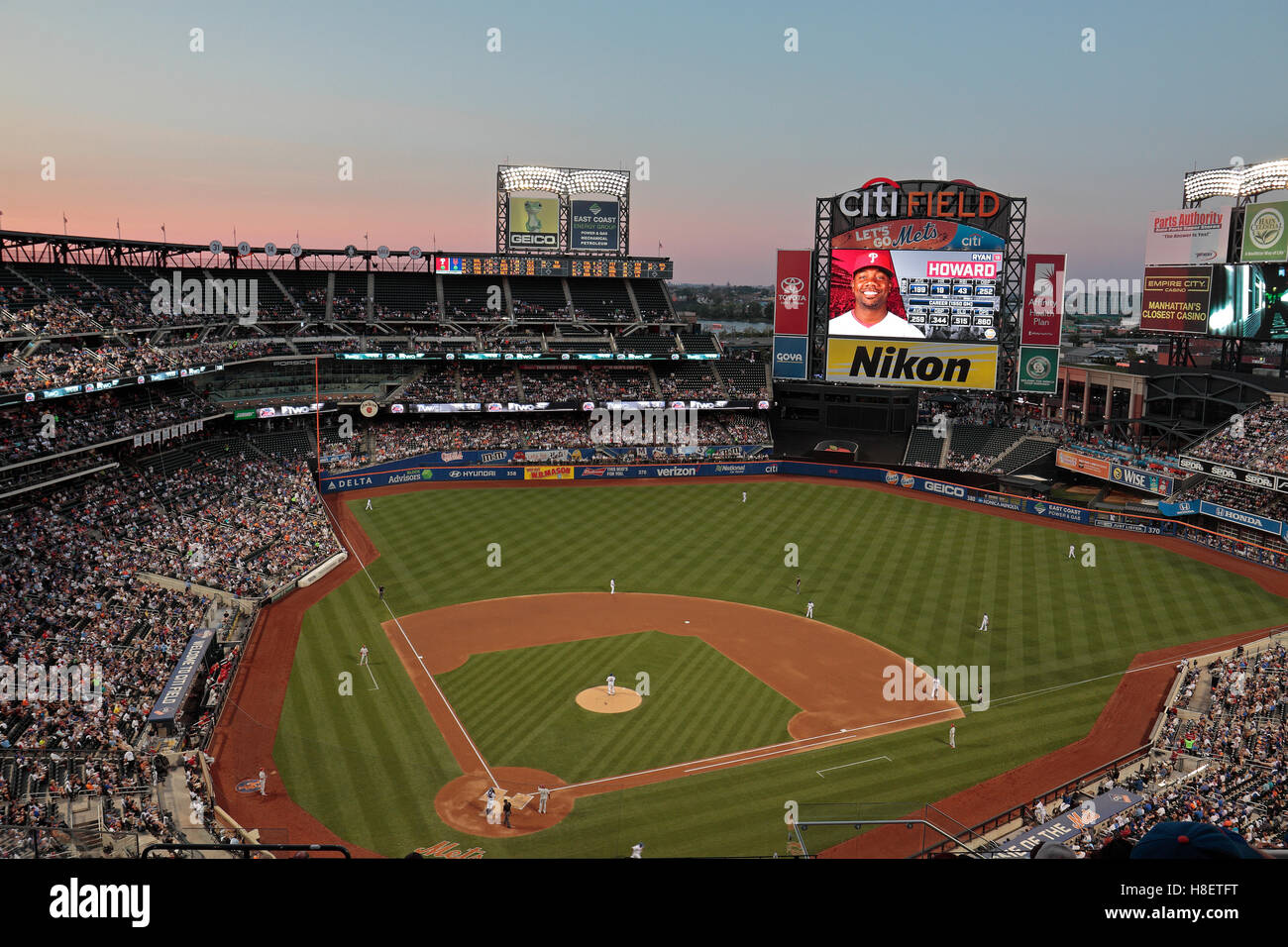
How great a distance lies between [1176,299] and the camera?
57906mm

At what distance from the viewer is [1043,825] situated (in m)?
21.4

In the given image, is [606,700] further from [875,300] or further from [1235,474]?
[875,300]

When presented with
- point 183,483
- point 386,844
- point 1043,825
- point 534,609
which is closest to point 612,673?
point 534,609

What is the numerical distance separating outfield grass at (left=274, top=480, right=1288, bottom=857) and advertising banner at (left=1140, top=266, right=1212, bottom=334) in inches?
770

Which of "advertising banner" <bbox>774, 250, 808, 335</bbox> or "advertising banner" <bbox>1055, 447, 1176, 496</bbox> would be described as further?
"advertising banner" <bbox>774, 250, 808, 335</bbox>

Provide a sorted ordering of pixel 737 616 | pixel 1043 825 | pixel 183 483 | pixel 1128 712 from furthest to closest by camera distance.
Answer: pixel 183 483 → pixel 737 616 → pixel 1128 712 → pixel 1043 825

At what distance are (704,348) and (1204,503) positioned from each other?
3645 centimetres

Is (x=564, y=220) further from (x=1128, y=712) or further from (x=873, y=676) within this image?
(x=1128, y=712)

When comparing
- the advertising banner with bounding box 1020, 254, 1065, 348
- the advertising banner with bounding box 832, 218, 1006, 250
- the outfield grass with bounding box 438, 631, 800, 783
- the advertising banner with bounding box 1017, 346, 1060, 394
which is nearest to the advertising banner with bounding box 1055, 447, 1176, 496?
the advertising banner with bounding box 1017, 346, 1060, 394

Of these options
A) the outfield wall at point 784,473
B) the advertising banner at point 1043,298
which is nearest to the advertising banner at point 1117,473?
the outfield wall at point 784,473

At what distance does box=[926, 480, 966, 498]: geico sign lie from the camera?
55.0 m

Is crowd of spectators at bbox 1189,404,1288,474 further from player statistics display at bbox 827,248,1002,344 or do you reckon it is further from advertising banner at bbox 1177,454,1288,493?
player statistics display at bbox 827,248,1002,344

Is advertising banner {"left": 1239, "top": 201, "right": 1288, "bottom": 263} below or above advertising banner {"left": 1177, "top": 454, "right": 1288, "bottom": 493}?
above

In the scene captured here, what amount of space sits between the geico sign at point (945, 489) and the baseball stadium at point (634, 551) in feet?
1.00
